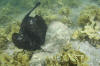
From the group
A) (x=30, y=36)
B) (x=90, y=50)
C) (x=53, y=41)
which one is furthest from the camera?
(x=53, y=41)

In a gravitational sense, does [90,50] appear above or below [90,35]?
below

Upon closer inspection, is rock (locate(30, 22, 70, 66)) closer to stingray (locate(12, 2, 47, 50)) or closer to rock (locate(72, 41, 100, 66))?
stingray (locate(12, 2, 47, 50))

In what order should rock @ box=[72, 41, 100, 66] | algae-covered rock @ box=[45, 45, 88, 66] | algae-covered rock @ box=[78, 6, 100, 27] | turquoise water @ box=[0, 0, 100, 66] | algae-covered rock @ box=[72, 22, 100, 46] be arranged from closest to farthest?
algae-covered rock @ box=[45, 45, 88, 66] < rock @ box=[72, 41, 100, 66] < turquoise water @ box=[0, 0, 100, 66] < algae-covered rock @ box=[72, 22, 100, 46] < algae-covered rock @ box=[78, 6, 100, 27]

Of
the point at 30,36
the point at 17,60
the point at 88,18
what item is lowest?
the point at 17,60

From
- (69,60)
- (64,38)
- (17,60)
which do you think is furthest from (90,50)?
(17,60)

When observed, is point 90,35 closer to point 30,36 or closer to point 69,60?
point 69,60

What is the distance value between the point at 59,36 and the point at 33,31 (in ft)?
4.23

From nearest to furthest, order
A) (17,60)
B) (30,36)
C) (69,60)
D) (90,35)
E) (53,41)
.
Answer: (69,60) → (17,60) → (90,35) → (30,36) → (53,41)

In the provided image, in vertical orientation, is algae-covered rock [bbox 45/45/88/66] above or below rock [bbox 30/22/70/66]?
above

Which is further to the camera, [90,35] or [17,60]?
[90,35]

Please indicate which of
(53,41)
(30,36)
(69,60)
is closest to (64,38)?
(53,41)

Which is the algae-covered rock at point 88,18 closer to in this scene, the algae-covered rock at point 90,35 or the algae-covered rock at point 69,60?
the algae-covered rock at point 90,35

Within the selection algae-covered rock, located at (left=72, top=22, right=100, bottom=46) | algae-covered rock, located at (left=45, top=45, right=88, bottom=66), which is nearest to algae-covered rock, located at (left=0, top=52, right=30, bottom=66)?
algae-covered rock, located at (left=45, top=45, right=88, bottom=66)

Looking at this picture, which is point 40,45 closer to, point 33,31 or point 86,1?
point 33,31
